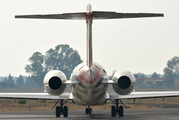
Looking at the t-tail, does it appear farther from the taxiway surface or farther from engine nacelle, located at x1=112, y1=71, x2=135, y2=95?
the taxiway surface

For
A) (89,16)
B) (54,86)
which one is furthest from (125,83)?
(89,16)

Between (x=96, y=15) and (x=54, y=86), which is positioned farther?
(x=54, y=86)

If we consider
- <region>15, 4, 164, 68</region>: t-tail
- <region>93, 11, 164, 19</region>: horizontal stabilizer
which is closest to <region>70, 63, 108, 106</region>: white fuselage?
<region>15, 4, 164, 68</region>: t-tail

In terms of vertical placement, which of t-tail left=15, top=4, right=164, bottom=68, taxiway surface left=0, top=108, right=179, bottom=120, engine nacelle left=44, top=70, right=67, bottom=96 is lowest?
taxiway surface left=0, top=108, right=179, bottom=120

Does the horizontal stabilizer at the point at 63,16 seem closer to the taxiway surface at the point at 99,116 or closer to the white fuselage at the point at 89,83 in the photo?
the white fuselage at the point at 89,83

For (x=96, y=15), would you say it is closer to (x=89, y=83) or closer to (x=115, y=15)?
(x=115, y=15)

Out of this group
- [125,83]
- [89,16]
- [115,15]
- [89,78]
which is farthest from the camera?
[125,83]

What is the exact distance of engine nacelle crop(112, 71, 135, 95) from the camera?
21.9 metres

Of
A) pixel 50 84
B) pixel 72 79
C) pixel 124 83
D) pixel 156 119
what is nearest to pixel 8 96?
pixel 50 84

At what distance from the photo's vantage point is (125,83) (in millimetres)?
22188

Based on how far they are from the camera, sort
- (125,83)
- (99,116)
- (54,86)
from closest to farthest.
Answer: (125,83), (54,86), (99,116)

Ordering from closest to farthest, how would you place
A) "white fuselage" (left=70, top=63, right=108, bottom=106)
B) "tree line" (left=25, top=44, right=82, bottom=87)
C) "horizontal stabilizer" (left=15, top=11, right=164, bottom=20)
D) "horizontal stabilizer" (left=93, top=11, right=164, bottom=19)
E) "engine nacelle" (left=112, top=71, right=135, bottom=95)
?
"horizontal stabilizer" (left=93, top=11, right=164, bottom=19) → "horizontal stabilizer" (left=15, top=11, right=164, bottom=20) → "white fuselage" (left=70, top=63, right=108, bottom=106) → "engine nacelle" (left=112, top=71, right=135, bottom=95) → "tree line" (left=25, top=44, right=82, bottom=87)

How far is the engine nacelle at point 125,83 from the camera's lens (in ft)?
71.7

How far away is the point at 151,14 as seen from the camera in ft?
61.0
